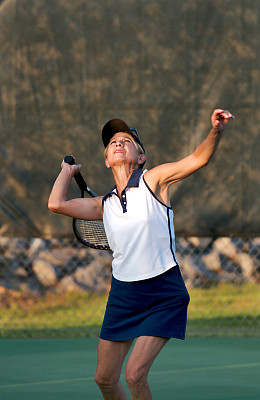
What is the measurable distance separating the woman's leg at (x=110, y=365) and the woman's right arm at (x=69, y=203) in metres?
0.52

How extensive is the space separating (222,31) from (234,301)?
2093 mm

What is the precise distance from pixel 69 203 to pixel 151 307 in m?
0.56

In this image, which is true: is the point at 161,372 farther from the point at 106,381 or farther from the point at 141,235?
the point at 141,235

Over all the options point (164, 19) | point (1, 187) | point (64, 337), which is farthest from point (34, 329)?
point (164, 19)

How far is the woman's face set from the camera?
3.16m

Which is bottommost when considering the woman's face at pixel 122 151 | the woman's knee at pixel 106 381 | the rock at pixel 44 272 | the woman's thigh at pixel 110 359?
the woman's knee at pixel 106 381

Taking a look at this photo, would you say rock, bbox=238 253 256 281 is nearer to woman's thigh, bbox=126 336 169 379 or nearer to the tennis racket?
the tennis racket

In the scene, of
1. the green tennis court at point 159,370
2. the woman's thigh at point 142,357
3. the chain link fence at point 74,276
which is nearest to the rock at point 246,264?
the chain link fence at point 74,276

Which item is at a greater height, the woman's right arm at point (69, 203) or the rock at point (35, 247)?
the woman's right arm at point (69, 203)

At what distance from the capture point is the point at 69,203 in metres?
3.26

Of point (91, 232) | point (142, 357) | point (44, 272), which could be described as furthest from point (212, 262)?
point (142, 357)

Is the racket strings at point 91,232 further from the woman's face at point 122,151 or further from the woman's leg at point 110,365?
the woman's leg at point 110,365

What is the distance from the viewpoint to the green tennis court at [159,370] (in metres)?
4.05

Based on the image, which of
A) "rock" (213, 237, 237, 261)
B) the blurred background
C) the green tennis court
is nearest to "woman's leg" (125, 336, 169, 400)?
the green tennis court
